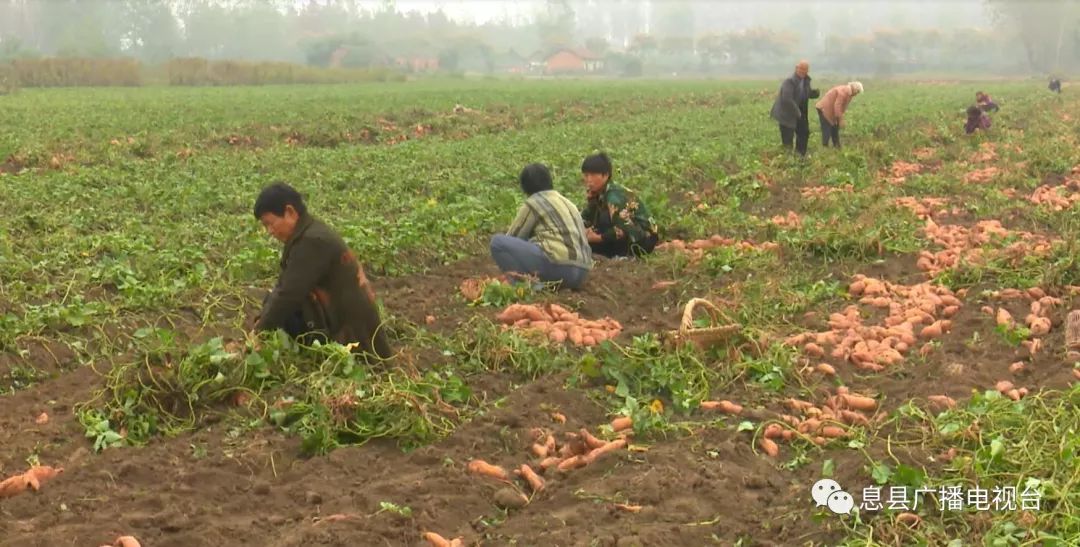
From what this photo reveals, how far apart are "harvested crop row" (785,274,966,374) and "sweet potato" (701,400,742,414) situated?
32.9 inches

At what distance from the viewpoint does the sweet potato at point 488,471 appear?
412cm

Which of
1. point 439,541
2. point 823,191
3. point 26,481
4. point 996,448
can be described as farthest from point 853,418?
point 823,191

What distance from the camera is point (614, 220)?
7930 mm

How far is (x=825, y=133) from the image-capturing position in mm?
15602

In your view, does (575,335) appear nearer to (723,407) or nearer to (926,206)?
(723,407)

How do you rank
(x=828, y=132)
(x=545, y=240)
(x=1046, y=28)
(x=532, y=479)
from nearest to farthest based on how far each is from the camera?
(x=532, y=479) → (x=545, y=240) → (x=828, y=132) → (x=1046, y=28)

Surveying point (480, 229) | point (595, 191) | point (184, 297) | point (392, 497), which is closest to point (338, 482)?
point (392, 497)

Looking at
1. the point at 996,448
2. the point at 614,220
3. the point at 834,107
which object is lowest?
the point at 996,448

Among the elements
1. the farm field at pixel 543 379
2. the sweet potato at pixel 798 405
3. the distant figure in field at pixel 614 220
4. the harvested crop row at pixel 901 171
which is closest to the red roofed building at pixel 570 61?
the harvested crop row at pixel 901 171

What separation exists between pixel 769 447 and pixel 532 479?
3.50 ft

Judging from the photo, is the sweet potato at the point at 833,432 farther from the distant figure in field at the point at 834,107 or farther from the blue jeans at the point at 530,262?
the distant figure in field at the point at 834,107

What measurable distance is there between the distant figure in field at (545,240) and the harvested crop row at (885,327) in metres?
1.73

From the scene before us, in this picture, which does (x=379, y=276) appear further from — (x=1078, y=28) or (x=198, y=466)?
(x=1078, y=28)

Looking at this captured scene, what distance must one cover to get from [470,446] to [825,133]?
492 inches
